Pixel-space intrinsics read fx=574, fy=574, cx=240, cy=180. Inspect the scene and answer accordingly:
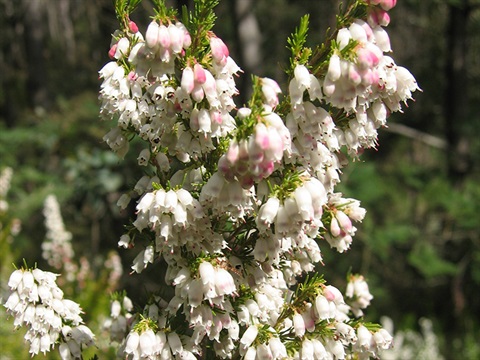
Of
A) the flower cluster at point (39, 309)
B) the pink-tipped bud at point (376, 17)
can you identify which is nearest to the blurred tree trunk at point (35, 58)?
the flower cluster at point (39, 309)

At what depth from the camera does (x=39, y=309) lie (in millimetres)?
1680

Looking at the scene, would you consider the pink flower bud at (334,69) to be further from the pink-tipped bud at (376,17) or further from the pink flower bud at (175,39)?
the pink flower bud at (175,39)

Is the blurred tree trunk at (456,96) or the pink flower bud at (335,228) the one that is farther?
the blurred tree trunk at (456,96)

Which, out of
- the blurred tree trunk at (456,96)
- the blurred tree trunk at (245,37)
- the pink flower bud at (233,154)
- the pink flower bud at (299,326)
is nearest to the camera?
the pink flower bud at (233,154)

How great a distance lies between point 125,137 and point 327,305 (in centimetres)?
74

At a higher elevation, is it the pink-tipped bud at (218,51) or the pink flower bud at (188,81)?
the pink-tipped bud at (218,51)

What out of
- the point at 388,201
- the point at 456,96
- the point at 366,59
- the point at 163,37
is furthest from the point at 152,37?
the point at 456,96

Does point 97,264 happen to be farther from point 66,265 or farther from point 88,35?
point 88,35

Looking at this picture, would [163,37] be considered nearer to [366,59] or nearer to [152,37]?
[152,37]

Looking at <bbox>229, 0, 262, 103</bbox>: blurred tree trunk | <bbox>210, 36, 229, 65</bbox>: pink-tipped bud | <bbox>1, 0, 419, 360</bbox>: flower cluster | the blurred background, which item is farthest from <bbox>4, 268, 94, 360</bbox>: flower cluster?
<bbox>229, 0, 262, 103</bbox>: blurred tree trunk

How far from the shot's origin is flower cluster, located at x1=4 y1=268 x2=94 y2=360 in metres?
1.64

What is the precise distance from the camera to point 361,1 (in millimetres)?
1459

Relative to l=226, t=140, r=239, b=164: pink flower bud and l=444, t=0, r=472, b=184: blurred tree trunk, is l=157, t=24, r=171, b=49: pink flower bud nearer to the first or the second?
l=226, t=140, r=239, b=164: pink flower bud

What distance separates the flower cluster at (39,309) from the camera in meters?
1.64
